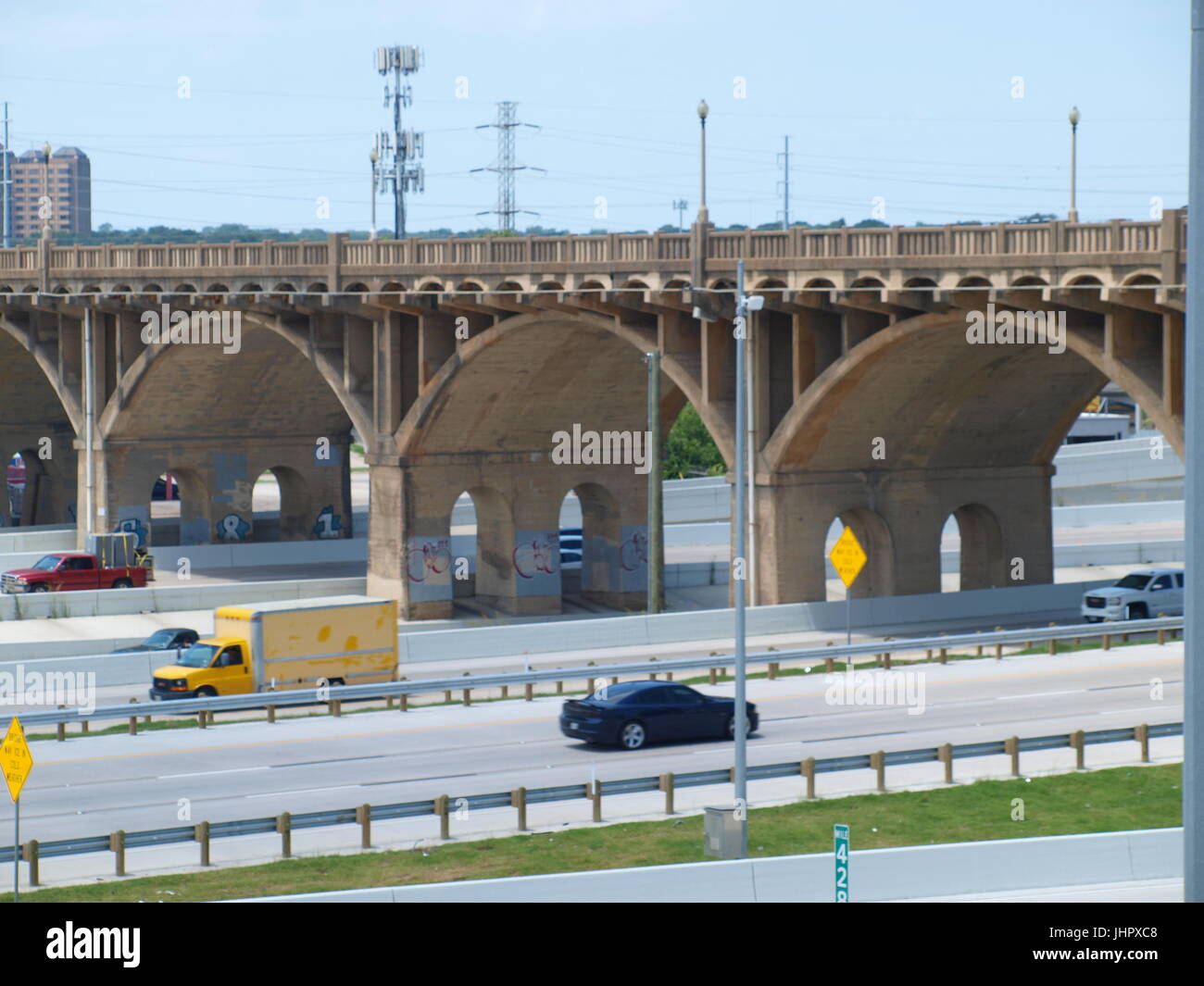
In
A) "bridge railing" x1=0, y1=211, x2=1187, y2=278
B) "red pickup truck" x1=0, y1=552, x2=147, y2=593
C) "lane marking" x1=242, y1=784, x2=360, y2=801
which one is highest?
"bridge railing" x1=0, y1=211, x2=1187, y2=278

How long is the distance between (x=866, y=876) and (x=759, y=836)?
11.5ft

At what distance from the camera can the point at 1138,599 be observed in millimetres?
46812

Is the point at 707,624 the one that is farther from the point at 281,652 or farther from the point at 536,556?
the point at 536,556

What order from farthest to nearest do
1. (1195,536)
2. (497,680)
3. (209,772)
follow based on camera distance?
(497,680)
(209,772)
(1195,536)

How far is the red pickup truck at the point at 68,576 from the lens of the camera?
178ft

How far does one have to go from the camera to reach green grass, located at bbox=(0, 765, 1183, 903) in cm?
2116

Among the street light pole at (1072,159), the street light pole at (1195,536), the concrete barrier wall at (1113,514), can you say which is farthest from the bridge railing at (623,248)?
the concrete barrier wall at (1113,514)

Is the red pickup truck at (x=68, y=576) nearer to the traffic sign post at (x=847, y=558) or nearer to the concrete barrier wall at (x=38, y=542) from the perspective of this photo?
the concrete barrier wall at (x=38, y=542)

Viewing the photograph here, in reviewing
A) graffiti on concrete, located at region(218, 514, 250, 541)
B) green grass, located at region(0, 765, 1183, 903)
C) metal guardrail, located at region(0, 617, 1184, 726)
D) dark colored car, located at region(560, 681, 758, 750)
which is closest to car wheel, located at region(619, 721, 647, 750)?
dark colored car, located at region(560, 681, 758, 750)

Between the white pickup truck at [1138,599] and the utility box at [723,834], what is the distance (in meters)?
27.3

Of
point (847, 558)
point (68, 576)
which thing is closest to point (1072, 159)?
point (847, 558)

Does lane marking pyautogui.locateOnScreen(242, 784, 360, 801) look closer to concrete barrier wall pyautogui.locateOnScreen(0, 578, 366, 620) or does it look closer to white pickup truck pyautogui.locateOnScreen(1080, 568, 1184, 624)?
white pickup truck pyautogui.locateOnScreen(1080, 568, 1184, 624)
